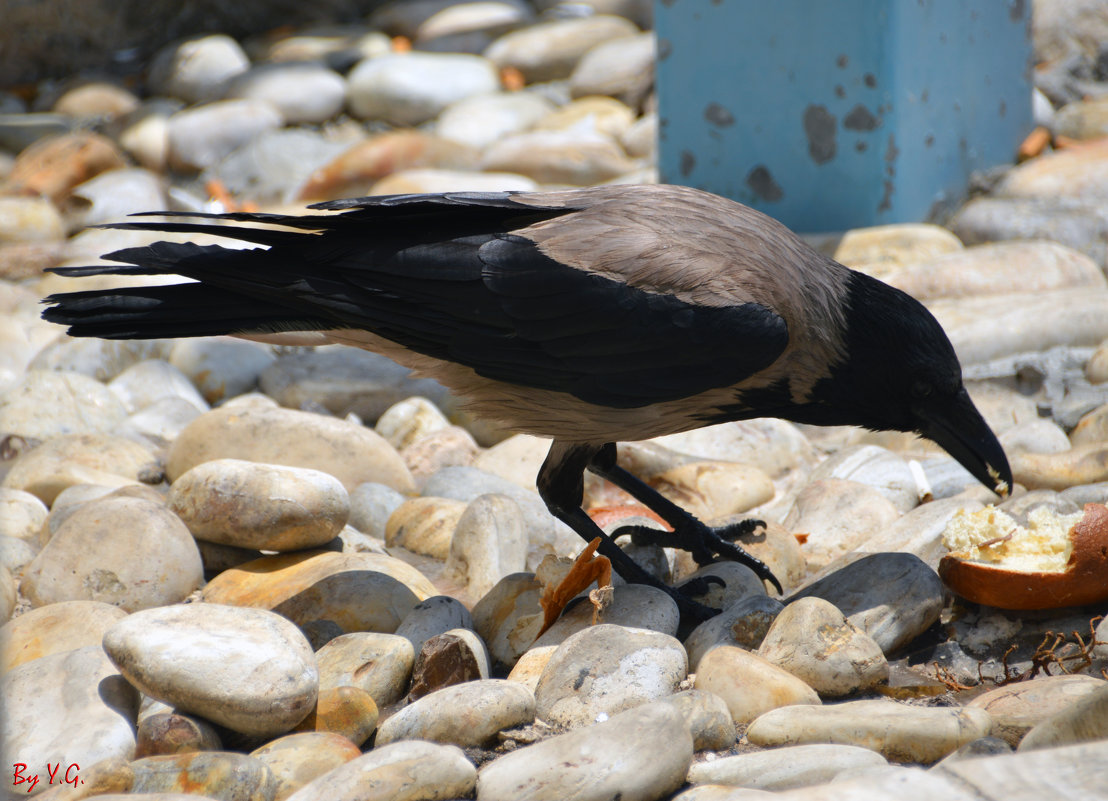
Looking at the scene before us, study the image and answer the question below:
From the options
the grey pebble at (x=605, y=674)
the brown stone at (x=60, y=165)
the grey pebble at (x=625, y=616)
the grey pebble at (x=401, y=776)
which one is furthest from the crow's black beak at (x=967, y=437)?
the brown stone at (x=60, y=165)

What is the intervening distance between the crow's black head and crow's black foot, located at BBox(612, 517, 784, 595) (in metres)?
0.54

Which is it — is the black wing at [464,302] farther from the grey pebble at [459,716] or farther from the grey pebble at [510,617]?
the grey pebble at [459,716]

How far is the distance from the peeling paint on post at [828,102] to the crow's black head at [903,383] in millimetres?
3064

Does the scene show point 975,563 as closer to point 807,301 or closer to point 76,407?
point 807,301

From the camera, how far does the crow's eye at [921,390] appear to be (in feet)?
10.8

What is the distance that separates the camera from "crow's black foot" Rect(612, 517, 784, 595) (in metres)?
3.61

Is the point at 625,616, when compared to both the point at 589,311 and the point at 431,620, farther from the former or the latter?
the point at 589,311

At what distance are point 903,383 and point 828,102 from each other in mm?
3370

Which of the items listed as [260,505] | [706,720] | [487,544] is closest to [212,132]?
[260,505]

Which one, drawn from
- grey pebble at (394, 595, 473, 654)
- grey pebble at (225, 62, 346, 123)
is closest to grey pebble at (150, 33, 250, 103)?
grey pebble at (225, 62, 346, 123)

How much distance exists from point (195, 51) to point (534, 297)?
905cm

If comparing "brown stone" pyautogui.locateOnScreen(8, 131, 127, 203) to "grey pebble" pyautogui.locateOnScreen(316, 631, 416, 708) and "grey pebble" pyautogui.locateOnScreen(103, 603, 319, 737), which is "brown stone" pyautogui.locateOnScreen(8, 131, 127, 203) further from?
"grey pebble" pyautogui.locateOnScreen(103, 603, 319, 737)

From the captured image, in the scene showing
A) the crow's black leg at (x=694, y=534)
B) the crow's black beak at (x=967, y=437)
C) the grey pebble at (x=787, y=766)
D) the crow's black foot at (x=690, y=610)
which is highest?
the crow's black beak at (x=967, y=437)

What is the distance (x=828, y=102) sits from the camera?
6.19 m
